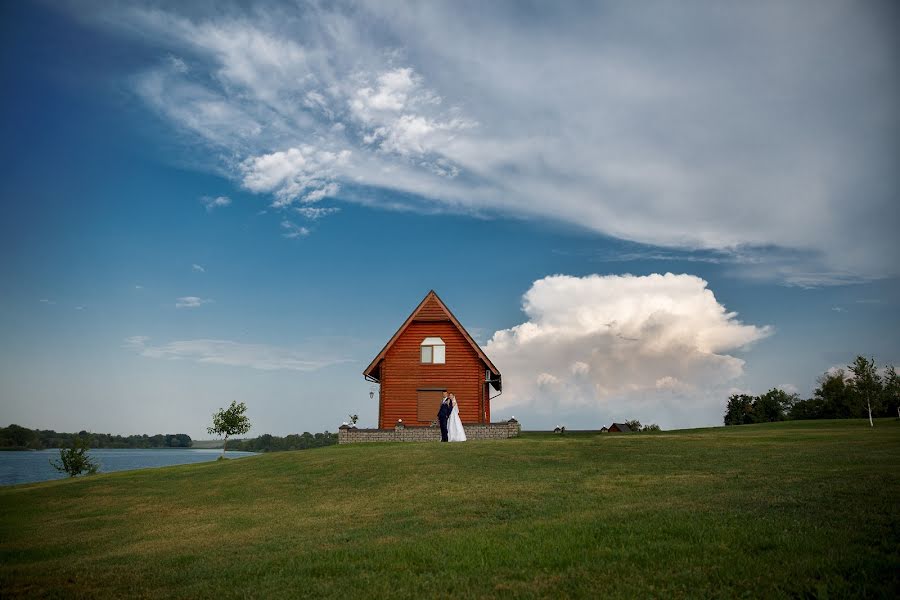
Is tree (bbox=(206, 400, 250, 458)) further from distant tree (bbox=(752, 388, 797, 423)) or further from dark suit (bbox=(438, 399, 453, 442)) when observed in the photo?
distant tree (bbox=(752, 388, 797, 423))

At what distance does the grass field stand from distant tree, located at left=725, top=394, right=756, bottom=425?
6831cm

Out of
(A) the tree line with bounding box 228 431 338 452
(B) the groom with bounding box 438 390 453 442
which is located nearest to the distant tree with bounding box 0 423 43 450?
(A) the tree line with bounding box 228 431 338 452

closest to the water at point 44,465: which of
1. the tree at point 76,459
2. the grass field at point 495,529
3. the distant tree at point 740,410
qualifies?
the tree at point 76,459

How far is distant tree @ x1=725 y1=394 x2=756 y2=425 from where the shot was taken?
8588cm

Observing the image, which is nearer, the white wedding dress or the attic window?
the white wedding dress

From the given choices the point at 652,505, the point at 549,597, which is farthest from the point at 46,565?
the point at 652,505

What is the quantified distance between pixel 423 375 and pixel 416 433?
4.77 metres

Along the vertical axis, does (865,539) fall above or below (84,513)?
above

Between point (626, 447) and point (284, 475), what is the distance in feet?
46.9

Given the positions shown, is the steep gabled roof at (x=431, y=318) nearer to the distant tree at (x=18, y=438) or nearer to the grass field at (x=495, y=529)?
the grass field at (x=495, y=529)

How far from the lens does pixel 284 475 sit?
2295 cm

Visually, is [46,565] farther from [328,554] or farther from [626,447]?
[626,447]

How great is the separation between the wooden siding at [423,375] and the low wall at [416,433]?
9.30 feet

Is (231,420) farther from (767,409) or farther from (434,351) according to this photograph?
(767,409)
